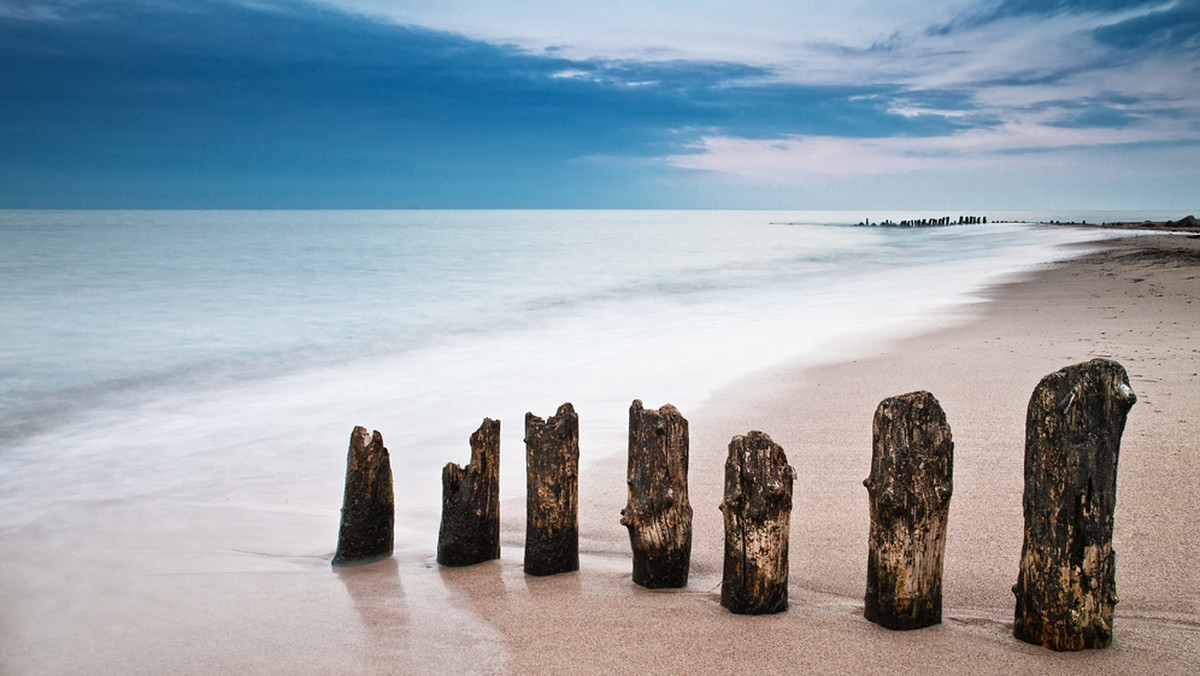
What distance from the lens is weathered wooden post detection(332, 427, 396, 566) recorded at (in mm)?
3912

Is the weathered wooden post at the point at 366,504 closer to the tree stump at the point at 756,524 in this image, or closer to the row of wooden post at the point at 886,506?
the row of wooden post at the point at 886,506

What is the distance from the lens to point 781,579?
3.14m

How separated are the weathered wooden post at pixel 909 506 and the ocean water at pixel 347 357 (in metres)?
2.56

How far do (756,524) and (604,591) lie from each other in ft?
2.74

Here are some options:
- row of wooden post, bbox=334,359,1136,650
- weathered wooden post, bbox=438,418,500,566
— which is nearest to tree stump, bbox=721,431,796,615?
row of wooden post, bbox=334,359,1136,650

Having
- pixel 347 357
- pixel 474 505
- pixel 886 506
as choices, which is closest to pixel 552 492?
pixel 474 505

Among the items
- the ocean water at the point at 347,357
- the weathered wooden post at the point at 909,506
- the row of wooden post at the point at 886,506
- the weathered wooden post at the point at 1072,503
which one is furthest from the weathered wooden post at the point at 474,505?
the weathered wooden post at the point at 1072,503

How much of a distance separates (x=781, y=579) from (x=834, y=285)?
72.2 ft

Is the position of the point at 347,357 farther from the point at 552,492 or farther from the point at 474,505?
the point at 552,492

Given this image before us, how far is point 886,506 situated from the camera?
9.36 ft

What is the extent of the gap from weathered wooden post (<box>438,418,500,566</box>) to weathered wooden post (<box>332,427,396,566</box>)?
0.35m

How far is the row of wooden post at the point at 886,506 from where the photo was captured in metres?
2.62

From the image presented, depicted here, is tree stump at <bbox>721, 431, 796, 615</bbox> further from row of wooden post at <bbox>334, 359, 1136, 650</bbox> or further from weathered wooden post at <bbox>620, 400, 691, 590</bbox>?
weathered wooden post at <bbox>620, 400, 691, 590</bbox>

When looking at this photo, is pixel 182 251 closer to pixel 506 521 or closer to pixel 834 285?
pixel 834 285
